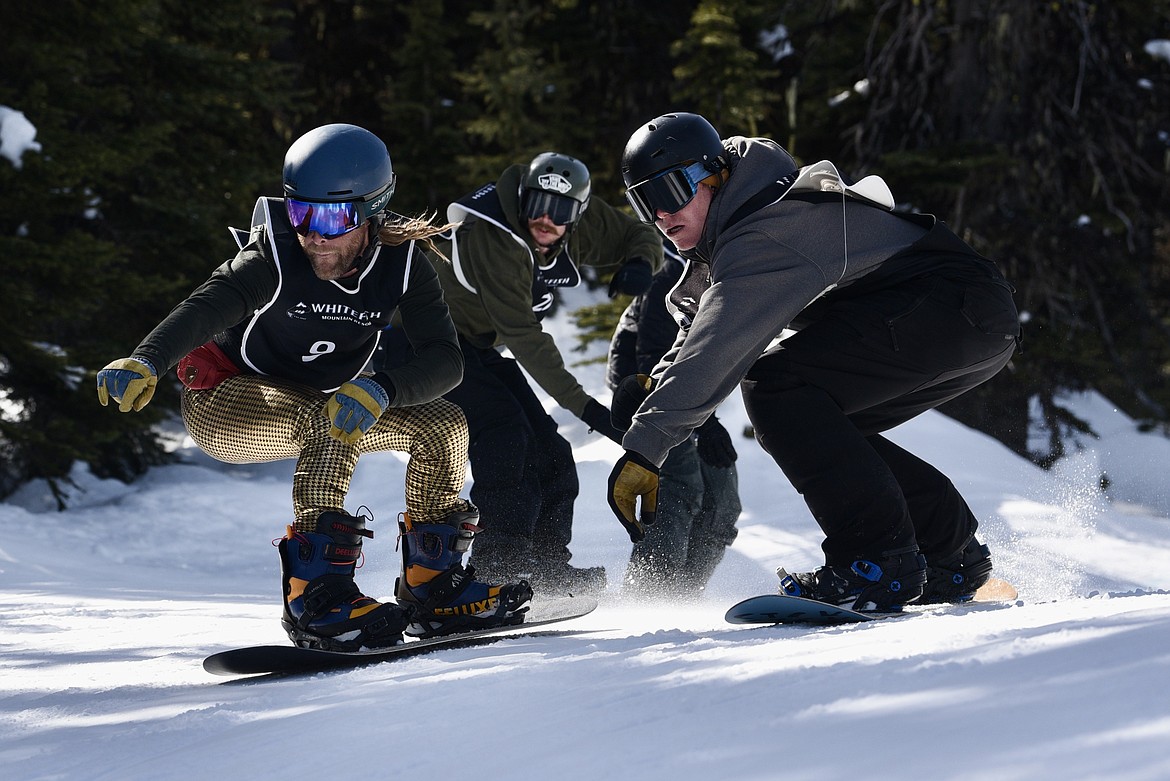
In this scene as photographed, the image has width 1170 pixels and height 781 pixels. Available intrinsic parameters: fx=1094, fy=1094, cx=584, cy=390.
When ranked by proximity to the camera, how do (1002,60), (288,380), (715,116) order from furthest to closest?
(715,116)
(1002,60)
(288,380)

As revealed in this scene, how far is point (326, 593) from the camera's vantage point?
3.50 meters

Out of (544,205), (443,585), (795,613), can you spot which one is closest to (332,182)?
(443,585)

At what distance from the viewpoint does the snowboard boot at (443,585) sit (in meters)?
3.97

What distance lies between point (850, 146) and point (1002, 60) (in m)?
2.24

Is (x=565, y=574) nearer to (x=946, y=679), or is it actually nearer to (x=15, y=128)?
(x=946, y=679)

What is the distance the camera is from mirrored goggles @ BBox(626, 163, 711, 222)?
376 centimetres

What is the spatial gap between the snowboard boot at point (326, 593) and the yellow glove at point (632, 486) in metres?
0.82

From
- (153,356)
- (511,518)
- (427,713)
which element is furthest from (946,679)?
(511,518)

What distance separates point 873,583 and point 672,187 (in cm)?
149

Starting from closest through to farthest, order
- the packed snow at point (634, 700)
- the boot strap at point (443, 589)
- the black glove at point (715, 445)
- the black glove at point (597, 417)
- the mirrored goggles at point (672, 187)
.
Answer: the packed snow at point (634, 700), the mirrored goggles at point (672, 187), the boot strap at point (443, 589), the black glove at point (597, 417), the black glove at point (715, 445)

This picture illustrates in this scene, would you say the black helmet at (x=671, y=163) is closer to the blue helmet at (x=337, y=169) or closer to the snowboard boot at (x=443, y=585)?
the blue helmet at (x=337, y=169)

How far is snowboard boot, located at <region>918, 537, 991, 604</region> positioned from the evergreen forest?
7.63m

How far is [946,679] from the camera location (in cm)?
221

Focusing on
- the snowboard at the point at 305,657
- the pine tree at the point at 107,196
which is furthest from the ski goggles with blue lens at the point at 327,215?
the pine tree at the point at 107,196
